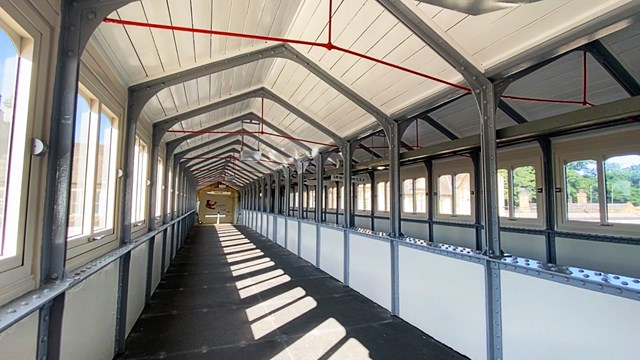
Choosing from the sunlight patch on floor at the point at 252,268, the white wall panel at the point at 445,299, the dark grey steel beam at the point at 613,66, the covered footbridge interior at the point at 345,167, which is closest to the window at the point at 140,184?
the covered footbridge interior at the point at 345,167

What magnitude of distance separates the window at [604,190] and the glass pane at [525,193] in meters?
0.49

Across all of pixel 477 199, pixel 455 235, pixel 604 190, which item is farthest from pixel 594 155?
pixel 455 235

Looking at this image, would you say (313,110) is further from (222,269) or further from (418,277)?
Result: (222,269)

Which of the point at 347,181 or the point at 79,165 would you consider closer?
the point at 79,165

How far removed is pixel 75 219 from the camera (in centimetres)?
225

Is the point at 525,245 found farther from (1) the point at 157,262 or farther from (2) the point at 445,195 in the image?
(1) the point at 157,262

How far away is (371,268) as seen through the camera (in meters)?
4.49

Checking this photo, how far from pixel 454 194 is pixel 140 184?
596cm

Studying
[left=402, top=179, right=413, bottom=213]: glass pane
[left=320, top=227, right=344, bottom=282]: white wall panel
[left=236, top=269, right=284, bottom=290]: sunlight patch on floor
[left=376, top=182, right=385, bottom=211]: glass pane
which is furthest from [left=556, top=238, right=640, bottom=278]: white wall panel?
[left=376, top=182, right=385, bottom=211]: glass pane

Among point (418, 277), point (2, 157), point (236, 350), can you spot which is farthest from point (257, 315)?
point (2, 157)

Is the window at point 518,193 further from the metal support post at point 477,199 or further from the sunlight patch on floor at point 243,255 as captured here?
the sunlight patch on floor at point 243,255

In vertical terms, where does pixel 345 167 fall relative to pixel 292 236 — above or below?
above

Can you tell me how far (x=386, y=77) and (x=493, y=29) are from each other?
1318mm

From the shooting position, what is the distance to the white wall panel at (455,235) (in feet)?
20.6
